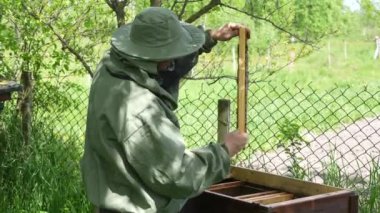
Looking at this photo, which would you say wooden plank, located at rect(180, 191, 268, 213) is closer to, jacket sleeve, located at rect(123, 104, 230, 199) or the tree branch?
jacket sleeve, located at rect(123, 104, 230, 199)

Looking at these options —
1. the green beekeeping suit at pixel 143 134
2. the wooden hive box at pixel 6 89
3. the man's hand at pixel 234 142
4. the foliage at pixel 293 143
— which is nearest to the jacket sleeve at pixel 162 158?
the green beekeeping suit at pixel 143 134

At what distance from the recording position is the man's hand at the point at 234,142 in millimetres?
2840

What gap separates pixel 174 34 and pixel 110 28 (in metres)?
3.18

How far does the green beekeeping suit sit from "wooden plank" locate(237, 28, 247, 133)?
321mm

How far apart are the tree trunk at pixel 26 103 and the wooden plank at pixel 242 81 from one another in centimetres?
321

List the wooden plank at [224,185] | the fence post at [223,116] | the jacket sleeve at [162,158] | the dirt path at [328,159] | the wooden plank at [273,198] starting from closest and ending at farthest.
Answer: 1. the jacket sleeve at [162,158]
2. the wooden plank at [273,198]
3. the wooden plank at [224,185]
4. the fence post at [223,116]
5. the dirt path at [328,159]

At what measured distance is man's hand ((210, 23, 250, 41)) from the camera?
326 centimetres

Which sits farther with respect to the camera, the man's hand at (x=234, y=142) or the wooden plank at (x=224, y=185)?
the wooden plank at (x=224, y=185)

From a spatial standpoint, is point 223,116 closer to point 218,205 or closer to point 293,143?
point 293,143

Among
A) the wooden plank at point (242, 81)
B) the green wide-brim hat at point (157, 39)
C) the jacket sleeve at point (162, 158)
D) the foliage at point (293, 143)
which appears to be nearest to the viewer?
the jacket sleeve at point (162, 158)

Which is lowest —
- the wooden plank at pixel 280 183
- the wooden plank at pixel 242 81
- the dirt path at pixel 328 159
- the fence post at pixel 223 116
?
the dirt path at pixel 328 159

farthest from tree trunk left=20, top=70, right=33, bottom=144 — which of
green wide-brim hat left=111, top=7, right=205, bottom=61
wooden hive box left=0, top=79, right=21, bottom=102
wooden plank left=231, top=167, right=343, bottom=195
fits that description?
green wide-brim hat left=111, top=7, right=205, bottom=61

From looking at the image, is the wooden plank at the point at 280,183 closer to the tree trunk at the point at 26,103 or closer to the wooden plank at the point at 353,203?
the wooden plank at the point at 353,203

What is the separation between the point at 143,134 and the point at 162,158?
0.12 meters
